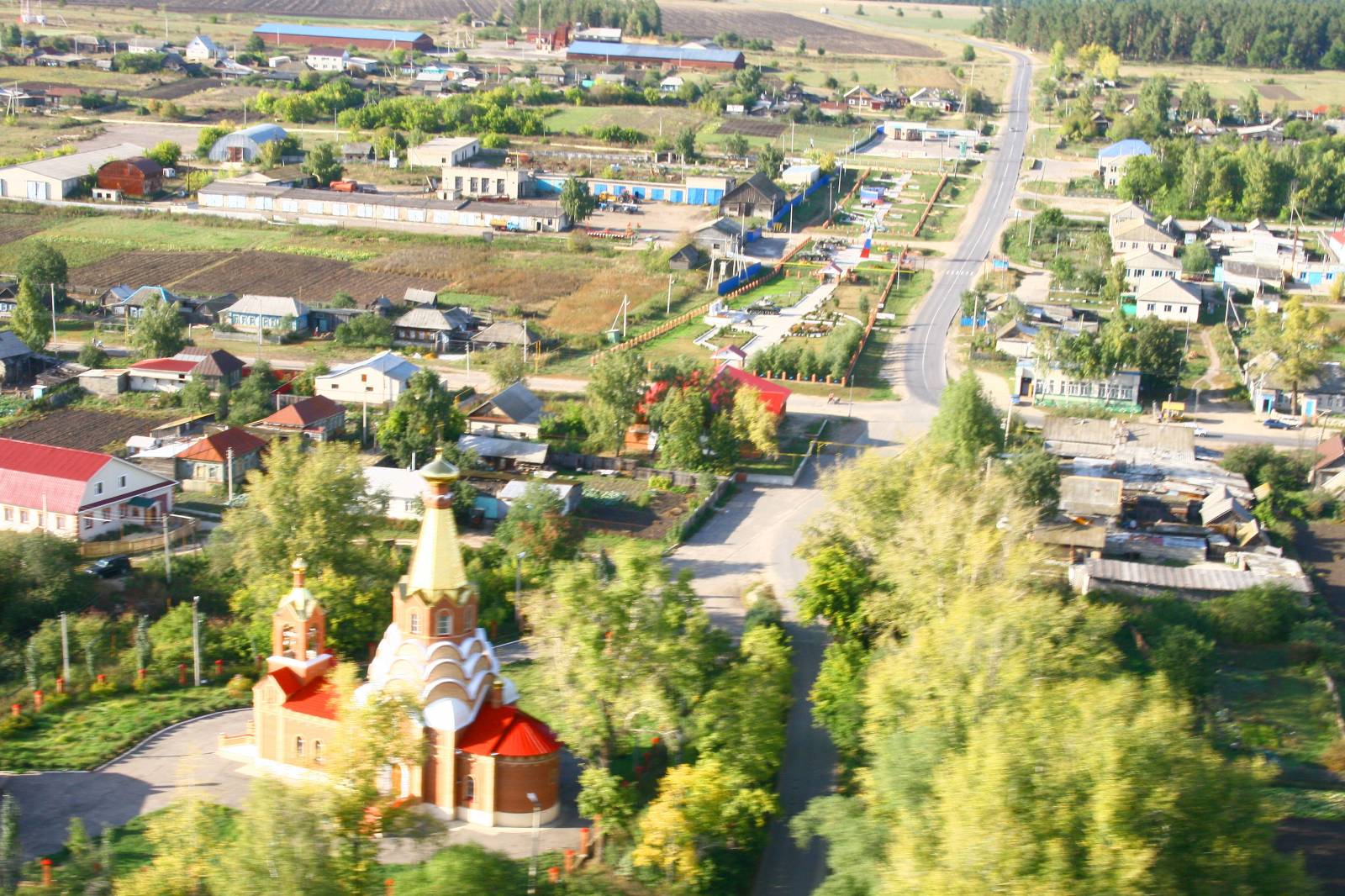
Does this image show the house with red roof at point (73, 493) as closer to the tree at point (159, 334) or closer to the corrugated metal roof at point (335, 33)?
the tree at point (159, 334)

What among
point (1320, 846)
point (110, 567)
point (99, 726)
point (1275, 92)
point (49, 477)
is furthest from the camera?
point (1275, 92)

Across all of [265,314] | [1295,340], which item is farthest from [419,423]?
[1295,340]

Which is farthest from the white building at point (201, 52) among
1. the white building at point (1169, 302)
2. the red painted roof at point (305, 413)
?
the red painted roof at point (305, 413)

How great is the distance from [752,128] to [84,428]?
157 feet

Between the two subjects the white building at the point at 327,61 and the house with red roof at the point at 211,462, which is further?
the white building at the point at 327,61

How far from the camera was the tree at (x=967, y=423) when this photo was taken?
90.8 feet

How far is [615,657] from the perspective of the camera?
17.4 metres

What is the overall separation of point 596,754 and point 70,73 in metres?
72.5

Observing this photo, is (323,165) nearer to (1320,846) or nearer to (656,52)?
(656,52)

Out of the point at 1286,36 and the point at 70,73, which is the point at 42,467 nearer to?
the point at 70,73

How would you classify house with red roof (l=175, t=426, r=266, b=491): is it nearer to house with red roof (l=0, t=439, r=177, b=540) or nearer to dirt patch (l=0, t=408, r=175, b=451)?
house with red roof (l=0, t=439, r=177, b=540)

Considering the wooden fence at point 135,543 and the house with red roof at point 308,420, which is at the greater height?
the house with red roof at point 308,420

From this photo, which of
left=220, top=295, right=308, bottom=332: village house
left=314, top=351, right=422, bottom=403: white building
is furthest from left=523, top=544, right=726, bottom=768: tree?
left=220, top=295, right=308, bottom=332: village house

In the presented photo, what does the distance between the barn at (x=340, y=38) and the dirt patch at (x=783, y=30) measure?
2151cm
